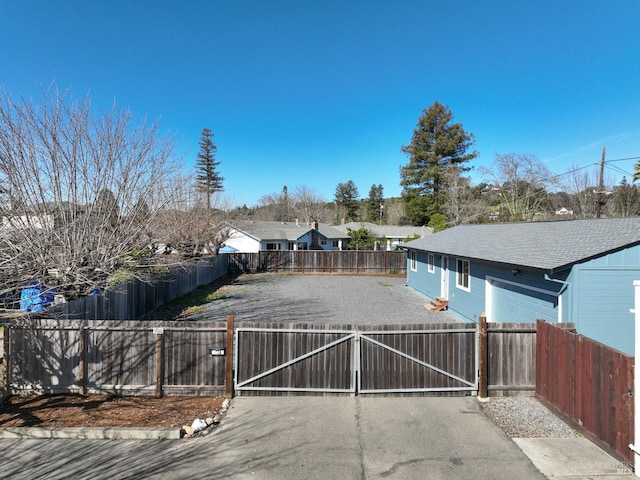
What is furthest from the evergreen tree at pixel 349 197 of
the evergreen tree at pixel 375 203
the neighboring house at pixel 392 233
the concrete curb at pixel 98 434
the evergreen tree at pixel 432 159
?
the concrete curb at pixel 98 434

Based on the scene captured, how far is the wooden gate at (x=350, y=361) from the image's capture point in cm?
597

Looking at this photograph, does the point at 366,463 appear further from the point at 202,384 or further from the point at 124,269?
the point at 124,269

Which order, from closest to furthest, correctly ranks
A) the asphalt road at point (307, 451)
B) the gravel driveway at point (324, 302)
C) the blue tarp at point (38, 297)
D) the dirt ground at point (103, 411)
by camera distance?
the asphalt road at point (307, 451)
the dirt ground at point (103, 411)
the blue tarp at point (38, 297)
the gravel driveway at point (324, 302)

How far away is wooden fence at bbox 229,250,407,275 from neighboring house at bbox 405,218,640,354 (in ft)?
43.8

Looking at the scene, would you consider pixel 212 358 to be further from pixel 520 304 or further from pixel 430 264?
pixel 430 264

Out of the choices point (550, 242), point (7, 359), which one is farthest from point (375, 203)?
point (7, 359)

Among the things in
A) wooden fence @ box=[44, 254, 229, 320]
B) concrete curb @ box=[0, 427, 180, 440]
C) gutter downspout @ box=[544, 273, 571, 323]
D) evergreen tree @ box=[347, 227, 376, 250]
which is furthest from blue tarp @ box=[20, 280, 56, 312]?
evergreen tree @ box=[347, 227, 376, 250]

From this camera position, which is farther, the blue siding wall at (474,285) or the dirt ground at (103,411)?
the blue siding wall at (474,285)

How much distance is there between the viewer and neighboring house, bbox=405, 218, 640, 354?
7008 mm

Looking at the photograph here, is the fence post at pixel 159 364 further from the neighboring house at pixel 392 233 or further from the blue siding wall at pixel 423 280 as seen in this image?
the neighboring house at pixel 392 233

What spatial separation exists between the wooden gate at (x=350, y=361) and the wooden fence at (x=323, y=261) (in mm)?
20629

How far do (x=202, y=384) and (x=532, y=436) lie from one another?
5042mm

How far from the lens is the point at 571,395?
16.3 feet

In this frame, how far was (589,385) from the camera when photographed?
4637mm
